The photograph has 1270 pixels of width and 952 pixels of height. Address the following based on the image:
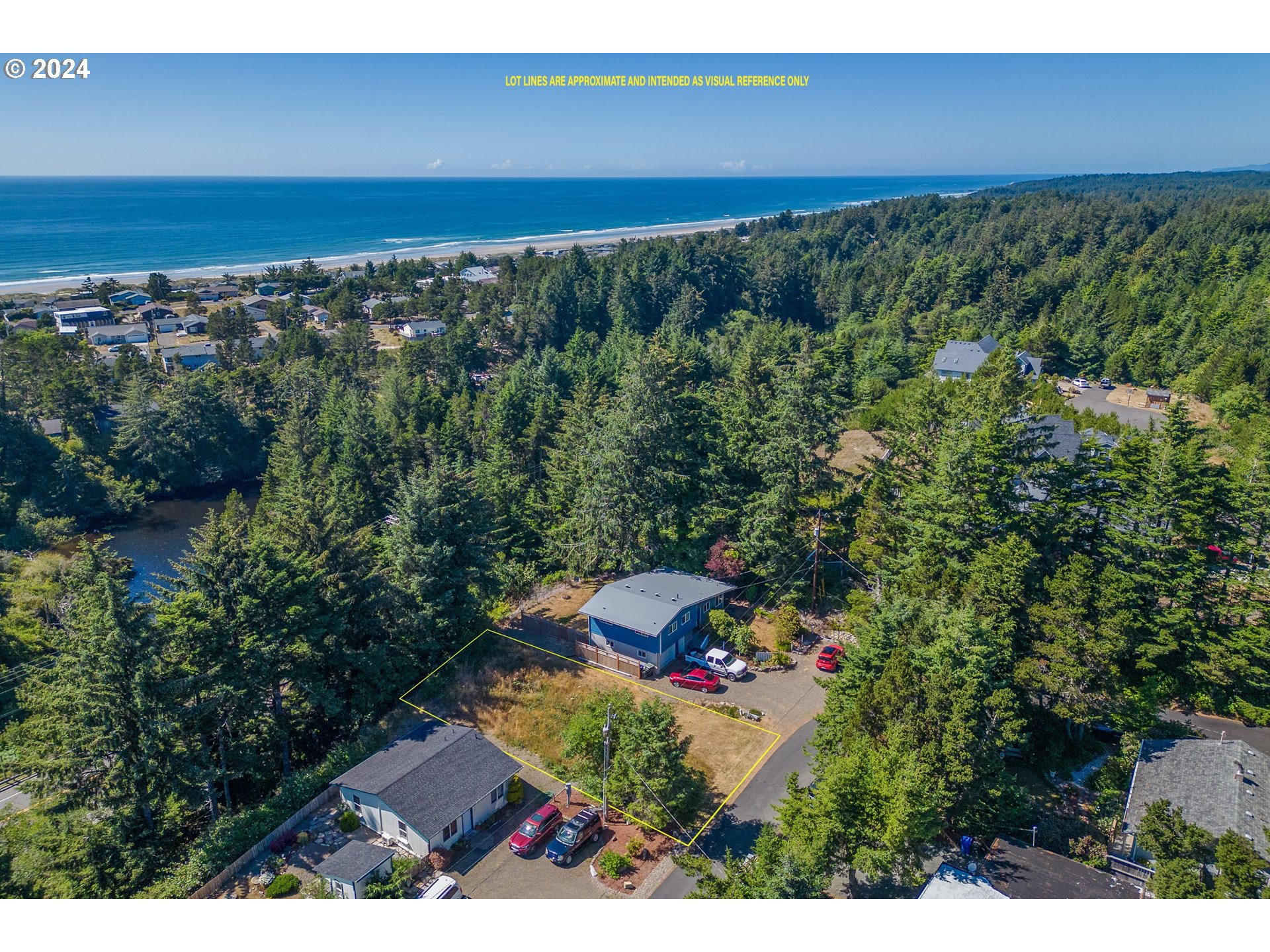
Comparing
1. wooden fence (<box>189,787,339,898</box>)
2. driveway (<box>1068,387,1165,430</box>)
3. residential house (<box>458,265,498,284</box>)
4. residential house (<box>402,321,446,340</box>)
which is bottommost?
wooden fence (<box>189,787,339,898</box>)

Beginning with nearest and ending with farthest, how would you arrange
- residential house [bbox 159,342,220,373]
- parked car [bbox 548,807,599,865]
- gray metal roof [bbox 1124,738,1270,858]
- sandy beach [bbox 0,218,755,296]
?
gray metal roof [bbox 1124,738,1270,858] → parked car [bbox 548,807,599,865] → residential house [bbox 159,342,220,373] → sandy beach [bbox 0,218,755,296]

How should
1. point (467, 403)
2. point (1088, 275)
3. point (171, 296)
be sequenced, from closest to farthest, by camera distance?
point (467, 403) → point (1088, 275) → point (171, 296)

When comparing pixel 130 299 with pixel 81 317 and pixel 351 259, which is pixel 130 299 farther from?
pixel 351 259

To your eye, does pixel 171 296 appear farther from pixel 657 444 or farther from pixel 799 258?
pixel 657 444

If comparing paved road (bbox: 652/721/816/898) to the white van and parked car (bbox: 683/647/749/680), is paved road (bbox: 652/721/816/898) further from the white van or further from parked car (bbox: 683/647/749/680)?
the white van

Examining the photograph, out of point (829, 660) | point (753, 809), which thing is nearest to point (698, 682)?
point (829, 660)

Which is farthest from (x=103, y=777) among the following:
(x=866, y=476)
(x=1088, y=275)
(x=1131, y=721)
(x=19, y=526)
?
(x=1088, y=275)

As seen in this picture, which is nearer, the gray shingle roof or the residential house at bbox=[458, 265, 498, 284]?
the gray shingle roof

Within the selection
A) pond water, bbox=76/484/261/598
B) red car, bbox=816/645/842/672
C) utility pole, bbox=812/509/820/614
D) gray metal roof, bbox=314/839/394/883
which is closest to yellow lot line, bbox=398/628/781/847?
red car, bbox=816/645/842/672
